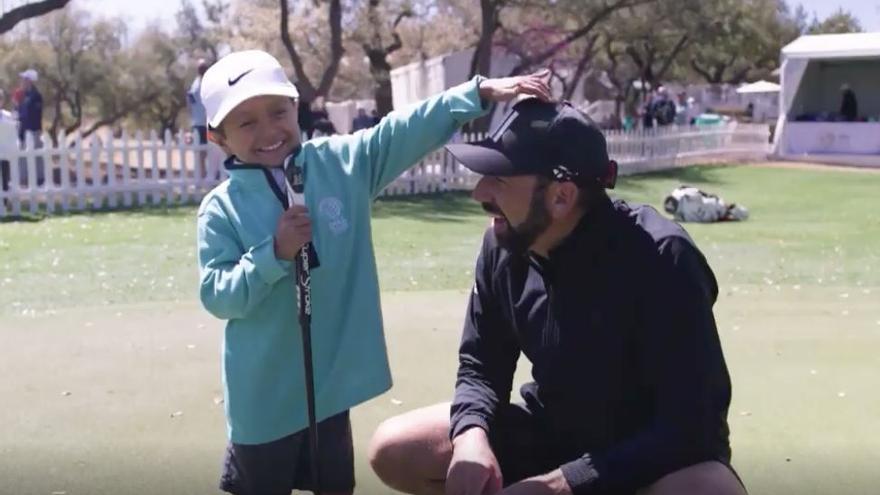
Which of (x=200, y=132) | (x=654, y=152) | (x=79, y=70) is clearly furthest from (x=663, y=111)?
(x=79, y=70)

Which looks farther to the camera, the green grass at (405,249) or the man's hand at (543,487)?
the green grass at (405,249)

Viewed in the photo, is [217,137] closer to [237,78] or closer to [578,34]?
[237,78]

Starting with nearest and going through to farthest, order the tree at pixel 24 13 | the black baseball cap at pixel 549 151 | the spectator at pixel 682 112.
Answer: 1. the black baseball cap at pixel 549 151
2. the tree at pixel 24 13
3. the spectator at pixel 682 112

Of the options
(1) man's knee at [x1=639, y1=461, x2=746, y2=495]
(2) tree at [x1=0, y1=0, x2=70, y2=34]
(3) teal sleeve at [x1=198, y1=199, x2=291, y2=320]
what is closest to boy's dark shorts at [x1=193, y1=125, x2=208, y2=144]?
(2) tree at [x1=0, y1=0, x2=70, y2=34]

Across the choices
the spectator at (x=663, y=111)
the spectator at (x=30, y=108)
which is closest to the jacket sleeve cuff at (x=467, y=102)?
the spectator at (x=30, y=108)

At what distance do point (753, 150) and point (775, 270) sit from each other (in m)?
20.0

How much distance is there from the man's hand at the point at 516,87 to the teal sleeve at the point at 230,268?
2.31 feet

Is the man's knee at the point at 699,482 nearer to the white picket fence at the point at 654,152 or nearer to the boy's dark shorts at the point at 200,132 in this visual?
the boy's dark shorts at the point at 200,132

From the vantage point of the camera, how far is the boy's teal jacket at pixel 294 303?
3.16 m

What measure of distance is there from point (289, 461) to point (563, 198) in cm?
112

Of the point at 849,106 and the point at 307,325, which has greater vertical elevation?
the point at 307,325

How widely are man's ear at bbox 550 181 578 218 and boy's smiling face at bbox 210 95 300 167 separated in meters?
0.83

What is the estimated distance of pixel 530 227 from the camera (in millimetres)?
2775

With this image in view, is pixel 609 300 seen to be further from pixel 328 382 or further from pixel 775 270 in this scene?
pixel 775 270
